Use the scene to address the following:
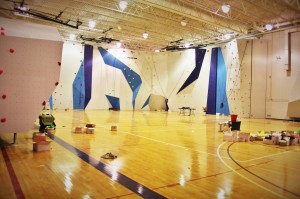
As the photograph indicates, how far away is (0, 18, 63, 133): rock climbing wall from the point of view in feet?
11.5

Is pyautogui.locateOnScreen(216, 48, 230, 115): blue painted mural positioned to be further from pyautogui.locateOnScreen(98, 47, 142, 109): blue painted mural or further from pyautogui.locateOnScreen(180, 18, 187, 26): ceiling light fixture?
pyautogui.locateOnScreen(98, 47, 142, 109): blue painted mural

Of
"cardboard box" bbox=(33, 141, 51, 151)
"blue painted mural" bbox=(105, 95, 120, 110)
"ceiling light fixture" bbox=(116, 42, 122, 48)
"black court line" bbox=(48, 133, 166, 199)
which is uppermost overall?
"ceiling light fixture" bbox=(116, 42, 122, 48)

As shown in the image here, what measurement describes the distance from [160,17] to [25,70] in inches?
340

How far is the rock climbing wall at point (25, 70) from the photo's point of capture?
11.5ft

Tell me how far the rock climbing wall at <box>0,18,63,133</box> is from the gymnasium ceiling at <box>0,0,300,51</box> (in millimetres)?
5528

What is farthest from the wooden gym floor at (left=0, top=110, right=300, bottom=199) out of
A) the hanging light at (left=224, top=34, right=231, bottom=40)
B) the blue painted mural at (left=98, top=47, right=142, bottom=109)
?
the blue painted mural at (left=98, top=47, right=142, bottom=109)

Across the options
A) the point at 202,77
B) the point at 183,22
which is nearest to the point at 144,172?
the point at 183,22

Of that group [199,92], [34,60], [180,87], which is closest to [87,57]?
[180,87]

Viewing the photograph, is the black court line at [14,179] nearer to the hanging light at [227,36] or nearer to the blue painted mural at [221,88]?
the hanging light at [227,36]

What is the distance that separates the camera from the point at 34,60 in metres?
3.71

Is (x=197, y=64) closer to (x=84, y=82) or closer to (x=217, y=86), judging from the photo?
(x=217, y=86)

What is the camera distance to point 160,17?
11.2 meters

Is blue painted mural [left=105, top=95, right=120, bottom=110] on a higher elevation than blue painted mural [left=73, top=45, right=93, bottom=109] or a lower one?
lower

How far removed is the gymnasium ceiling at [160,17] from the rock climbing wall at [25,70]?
18.1 feet
